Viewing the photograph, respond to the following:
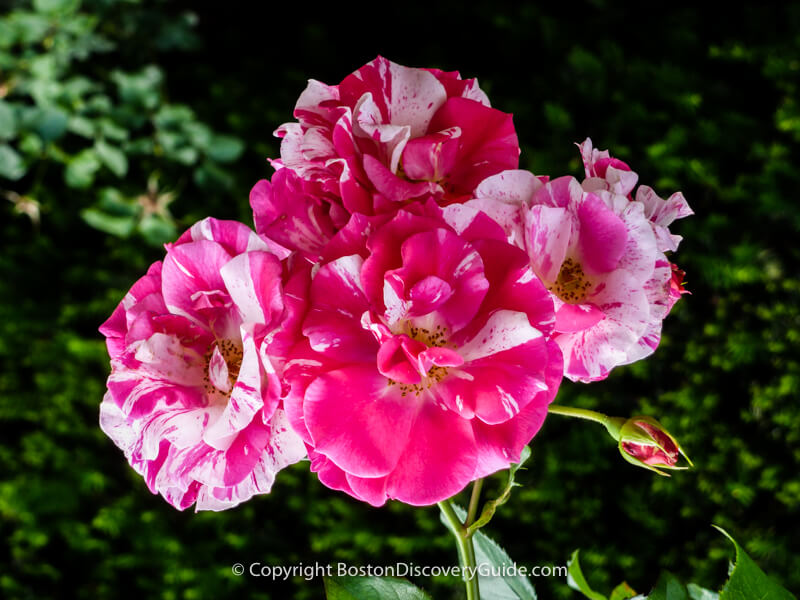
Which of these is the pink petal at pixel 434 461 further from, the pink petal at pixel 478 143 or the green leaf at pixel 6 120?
the green leaf at pixel 6 120

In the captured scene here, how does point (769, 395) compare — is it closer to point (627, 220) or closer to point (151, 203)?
point (627, 220)

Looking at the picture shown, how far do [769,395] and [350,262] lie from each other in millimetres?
815

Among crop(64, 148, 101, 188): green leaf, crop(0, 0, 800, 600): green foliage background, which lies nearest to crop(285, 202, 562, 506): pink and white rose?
crop(0, 0, 800, 600): green foliage background

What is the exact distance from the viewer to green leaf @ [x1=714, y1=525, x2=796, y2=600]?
1.26 feet

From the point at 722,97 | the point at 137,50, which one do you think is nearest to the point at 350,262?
the point at 722,97

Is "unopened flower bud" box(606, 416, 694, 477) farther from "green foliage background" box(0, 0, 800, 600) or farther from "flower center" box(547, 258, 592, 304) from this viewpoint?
"green foliage background" box(0, 0, 800, 600)

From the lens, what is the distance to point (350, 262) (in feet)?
1.12

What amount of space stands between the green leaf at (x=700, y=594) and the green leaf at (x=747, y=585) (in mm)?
112

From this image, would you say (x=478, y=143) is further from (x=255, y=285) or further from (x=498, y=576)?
(x=498, y=576)

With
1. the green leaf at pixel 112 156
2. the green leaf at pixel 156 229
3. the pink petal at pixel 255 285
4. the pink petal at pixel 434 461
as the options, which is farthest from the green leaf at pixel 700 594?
the green leaf at pixel 112 156

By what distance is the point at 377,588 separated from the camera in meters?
0.46

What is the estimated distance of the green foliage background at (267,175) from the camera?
983mm

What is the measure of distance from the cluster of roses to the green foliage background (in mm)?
507

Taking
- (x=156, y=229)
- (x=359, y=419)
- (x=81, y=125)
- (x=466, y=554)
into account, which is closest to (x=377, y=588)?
(x=466, y=554)
